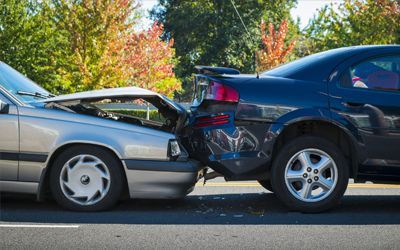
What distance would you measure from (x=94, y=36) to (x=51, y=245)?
68.3 ft

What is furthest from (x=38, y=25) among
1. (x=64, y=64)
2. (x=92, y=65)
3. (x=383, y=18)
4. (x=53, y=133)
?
(x=53, y=133)

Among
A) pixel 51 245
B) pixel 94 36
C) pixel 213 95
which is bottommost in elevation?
pixel 51 245

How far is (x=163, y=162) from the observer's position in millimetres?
5609

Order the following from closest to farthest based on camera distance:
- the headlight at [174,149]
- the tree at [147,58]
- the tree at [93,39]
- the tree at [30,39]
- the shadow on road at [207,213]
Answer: the shadow on road at [207,213]
the headlight at [174,149]
the tree at [93,39]
the tree at [30,39]
the tree at [147,58]

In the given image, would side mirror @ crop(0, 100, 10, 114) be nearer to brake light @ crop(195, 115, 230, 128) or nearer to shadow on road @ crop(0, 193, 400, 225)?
shadow on road @ crop(0, 193, 400, 225)

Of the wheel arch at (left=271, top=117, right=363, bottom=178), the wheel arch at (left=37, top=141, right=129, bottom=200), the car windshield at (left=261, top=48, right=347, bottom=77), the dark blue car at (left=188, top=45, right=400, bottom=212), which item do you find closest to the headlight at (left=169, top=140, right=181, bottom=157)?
the dark blue car at (left=188, top=45, right=400, bottom=212)

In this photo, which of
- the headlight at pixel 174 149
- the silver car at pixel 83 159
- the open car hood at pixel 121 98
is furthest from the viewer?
the open car hood at pixel 121 98

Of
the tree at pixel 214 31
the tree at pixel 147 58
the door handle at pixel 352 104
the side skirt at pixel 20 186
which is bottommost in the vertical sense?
the side skirt at pixel 20 186

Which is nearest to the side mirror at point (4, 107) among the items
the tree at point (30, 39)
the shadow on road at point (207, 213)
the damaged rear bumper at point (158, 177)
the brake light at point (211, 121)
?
the shadow on road at point (207, 213)

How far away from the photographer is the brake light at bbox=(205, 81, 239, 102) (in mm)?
5695

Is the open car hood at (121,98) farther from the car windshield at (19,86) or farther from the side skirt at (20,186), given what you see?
the side skirt at (20,186)

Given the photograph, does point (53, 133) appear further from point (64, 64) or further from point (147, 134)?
point (64, 64)

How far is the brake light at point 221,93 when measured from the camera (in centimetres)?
570

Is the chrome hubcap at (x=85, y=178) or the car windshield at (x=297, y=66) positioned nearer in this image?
the chrome hubcap at (x=85, y=178)
